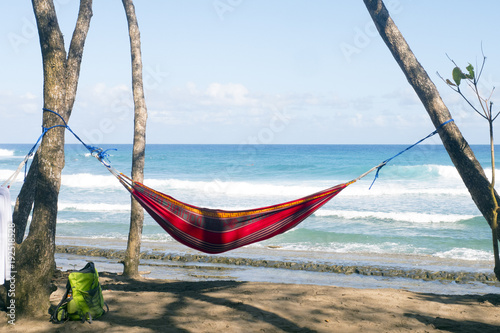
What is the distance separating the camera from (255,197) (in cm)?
1305

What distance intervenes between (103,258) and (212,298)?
3.07m

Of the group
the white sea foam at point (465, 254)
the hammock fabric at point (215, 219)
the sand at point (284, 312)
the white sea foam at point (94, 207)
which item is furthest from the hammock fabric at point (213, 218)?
the white sea foam at point (94, 207)

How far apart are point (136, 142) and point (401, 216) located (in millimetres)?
6631

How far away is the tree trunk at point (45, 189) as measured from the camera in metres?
2.43

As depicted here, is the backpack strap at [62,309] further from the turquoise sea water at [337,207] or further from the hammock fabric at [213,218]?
the turquoise sea water at [337,207]

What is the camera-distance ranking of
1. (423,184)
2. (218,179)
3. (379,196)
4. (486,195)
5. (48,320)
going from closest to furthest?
(48,320) → (486,195) → (379,196) → (423,184) → (218,179)

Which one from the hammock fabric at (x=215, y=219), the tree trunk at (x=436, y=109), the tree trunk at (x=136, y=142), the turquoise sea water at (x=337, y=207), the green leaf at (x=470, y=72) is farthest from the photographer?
the turquoise sea water at (x=337, y=207)

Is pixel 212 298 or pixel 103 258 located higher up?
pixel 212 298

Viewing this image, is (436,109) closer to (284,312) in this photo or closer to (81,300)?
(284,312)

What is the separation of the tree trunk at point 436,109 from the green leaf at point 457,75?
23 centimetres

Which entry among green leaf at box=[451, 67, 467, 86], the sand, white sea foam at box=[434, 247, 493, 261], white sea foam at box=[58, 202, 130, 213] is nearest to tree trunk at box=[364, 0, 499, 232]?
green leaf at box=[451, 67, 467, 86]

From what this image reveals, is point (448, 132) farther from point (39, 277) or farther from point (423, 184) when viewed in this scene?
point (423, 184)

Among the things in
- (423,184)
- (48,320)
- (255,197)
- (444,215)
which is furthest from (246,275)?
(423,184)

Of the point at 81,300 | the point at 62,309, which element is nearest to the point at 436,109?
the point at 81,300
